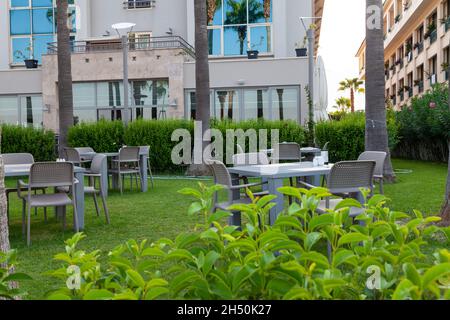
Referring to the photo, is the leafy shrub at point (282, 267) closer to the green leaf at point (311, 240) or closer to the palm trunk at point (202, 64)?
the green leaf at point (311, 240)

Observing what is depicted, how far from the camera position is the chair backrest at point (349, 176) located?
201 inches

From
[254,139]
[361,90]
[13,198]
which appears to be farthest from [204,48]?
[361,90]

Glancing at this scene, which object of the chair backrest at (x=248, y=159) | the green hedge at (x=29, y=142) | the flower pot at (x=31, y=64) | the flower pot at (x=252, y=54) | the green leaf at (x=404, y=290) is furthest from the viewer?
the flower pot at (x=31, y=64)

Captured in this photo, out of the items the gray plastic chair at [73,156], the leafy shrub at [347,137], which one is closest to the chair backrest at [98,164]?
the gray plastic chair at [73,156]

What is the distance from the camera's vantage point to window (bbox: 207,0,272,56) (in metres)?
27.4

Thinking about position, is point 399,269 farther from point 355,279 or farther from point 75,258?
point 75,258

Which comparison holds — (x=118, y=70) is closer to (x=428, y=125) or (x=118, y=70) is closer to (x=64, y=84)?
(x=64, y=84)

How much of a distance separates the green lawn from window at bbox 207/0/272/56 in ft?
55.3

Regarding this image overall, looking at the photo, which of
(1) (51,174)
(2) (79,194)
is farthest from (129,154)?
(1) (51,174)

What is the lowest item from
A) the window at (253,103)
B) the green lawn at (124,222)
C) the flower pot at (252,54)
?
the green lawn at (124,222)

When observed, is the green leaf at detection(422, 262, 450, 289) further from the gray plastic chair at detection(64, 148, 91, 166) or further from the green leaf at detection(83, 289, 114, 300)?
the gray plastic chair at detection(64, 148, 91, 166)

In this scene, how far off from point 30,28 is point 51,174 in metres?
26.1

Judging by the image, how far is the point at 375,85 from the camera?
1214 cm

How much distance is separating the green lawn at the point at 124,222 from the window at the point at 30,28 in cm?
2048
